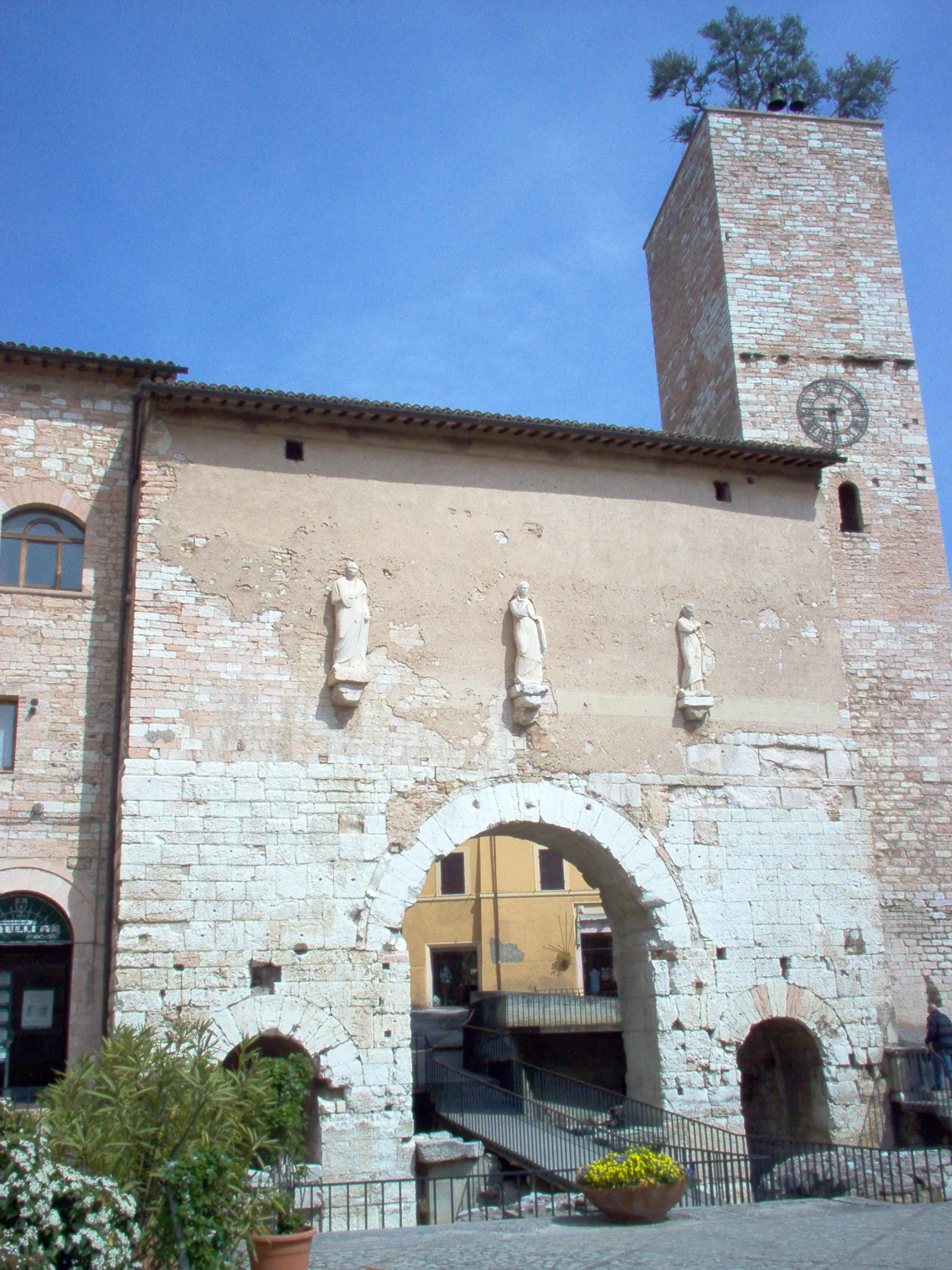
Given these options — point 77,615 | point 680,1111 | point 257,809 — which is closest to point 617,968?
point 680,1111

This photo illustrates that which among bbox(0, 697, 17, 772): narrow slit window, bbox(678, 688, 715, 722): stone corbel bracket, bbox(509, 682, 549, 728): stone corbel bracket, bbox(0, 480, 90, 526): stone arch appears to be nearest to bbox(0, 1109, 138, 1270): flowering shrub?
bbox(0, 697, 17, 772): narrow slit window

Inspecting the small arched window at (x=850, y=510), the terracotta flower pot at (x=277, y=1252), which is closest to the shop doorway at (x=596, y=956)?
the small arched window at (x=850, y=510)

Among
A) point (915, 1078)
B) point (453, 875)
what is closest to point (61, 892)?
point (915, 1078)

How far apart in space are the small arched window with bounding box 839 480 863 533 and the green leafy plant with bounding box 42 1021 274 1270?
14.5m

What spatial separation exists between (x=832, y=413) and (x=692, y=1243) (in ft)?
50.0

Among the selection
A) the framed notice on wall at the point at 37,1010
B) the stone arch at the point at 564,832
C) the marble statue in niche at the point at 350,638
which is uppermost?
the marble statue in niche at the point at 350,638

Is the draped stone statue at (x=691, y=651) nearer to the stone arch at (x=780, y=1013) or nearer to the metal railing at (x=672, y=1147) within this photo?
the stone arch at (x=780, y=1013)

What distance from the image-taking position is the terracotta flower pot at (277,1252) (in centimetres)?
883

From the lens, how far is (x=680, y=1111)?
14.6m

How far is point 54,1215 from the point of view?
276 inches

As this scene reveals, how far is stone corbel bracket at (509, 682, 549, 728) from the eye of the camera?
1538 centimetres

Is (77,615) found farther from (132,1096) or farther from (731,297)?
(731,297)

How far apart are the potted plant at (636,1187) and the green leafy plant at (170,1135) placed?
3.58 m

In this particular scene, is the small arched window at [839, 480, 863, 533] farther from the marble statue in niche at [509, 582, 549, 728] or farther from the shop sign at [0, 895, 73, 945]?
the shop sign at [0, 895, 73, 945]
